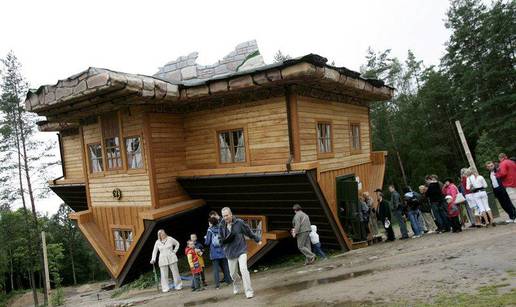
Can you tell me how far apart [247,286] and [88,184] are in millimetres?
9753

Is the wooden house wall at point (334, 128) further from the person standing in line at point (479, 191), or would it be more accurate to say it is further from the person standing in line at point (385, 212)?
the person standing in line at point (479, 191)

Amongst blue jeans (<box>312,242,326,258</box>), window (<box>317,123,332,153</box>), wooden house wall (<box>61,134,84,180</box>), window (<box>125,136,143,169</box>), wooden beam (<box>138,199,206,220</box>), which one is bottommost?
blue jeans (<box>312,242,326,258</box>)

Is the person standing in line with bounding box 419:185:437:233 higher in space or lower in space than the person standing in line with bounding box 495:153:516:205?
lower

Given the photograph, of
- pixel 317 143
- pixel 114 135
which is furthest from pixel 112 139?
pixel 317 143

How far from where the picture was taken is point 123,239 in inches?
538

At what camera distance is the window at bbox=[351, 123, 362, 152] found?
1495 centimetres

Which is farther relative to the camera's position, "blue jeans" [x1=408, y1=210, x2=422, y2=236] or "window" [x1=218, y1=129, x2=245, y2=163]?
"window" [x1=218, y1=129, x2=245, y2=163]

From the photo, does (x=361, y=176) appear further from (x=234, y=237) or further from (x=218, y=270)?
(x=234, y=237)

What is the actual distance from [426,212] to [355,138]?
433cm

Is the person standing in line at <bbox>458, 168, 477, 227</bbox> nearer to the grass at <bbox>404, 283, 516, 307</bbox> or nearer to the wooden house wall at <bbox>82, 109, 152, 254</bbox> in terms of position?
the grass at <bbox>404, 283, 516, 307</bbox>

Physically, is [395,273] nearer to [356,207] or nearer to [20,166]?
[356,207]

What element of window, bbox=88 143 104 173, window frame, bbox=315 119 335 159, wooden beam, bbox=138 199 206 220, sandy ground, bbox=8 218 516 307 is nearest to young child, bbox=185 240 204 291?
sandy ground, bbox=8 218 516 307

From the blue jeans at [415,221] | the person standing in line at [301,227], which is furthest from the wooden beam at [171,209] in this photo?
the blue jeans at [415,221]

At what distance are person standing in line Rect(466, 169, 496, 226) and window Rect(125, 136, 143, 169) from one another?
993 cm
